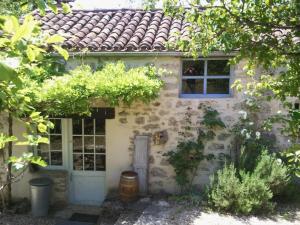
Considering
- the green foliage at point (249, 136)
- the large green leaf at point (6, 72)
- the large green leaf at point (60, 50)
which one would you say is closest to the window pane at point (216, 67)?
the green foliage at point (249, 136)

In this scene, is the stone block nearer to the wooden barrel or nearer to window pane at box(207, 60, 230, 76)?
the wooden barrel

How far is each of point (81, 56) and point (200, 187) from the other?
3.89 m

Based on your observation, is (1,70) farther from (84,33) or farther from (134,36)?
(84,33)

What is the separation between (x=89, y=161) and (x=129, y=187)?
4.96ft

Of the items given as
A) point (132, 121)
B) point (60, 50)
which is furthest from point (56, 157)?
point (60, 50)

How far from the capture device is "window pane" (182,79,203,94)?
7277mm

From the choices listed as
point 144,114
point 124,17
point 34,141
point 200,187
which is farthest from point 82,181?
point 34,141

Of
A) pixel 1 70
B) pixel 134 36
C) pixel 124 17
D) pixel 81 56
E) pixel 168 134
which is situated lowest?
pixel 168 134

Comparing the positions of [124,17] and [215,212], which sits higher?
[124,17]

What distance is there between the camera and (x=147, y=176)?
24.1ft

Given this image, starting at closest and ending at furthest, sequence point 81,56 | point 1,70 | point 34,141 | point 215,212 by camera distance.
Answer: point 1,70 → point 34,141 → point 215,212 → point 81,56

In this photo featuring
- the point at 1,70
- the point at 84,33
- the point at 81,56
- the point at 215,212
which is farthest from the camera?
the point at 84,33

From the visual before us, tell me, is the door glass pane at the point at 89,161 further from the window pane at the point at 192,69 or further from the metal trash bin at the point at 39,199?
the window pane at the point at 192,69

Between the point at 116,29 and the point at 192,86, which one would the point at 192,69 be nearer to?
the point at 192,86
